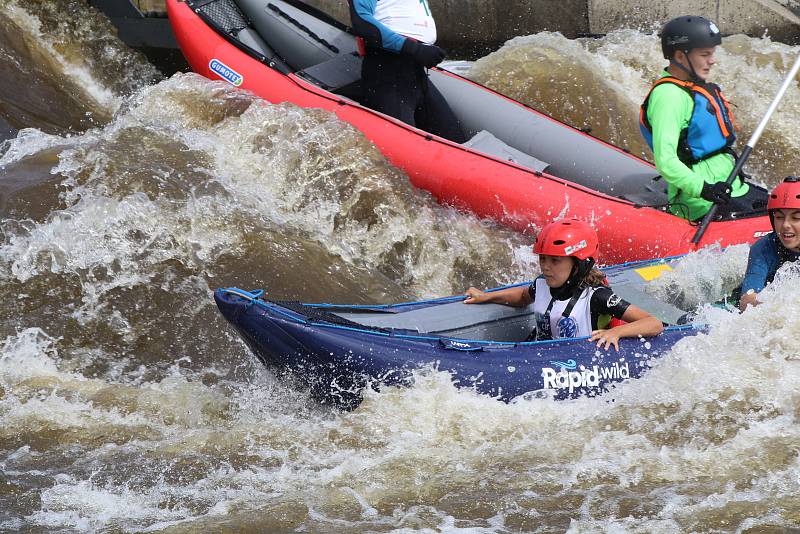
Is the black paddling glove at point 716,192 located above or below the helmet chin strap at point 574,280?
below

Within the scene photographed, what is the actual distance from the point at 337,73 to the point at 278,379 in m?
4.03

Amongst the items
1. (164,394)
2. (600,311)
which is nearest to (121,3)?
(164,394)

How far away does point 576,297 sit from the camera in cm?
500

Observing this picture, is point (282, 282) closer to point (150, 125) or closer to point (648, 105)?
point (150, 125)

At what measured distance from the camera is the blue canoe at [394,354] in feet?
15.0

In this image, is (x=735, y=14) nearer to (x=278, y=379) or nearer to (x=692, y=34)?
(x=692, y=34)

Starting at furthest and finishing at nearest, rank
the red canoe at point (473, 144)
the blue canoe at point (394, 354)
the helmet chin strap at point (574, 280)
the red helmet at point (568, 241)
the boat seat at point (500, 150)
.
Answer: the boat seat at point (500, 150), the red canoe at point (473, 144), the helmet chin strap at point (574, 280), the red helmet at point (568, 241), the blue canoe at point (394, 354)

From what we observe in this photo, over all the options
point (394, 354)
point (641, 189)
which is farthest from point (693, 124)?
point (394, 354)

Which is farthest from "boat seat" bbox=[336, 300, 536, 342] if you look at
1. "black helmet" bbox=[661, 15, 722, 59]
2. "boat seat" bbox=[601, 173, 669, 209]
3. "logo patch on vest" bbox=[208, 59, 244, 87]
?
"logo patch on vest" bbox=[208, 59, 244, 87]

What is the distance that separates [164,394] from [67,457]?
2.20 feet

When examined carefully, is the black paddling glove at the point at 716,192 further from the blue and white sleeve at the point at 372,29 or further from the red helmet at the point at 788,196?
the blue and white sleeve at the point at 372,29

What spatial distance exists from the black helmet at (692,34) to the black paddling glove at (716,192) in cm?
83

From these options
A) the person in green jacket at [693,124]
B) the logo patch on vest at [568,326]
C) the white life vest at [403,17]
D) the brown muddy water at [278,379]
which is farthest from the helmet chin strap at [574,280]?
the white life vest at [403,17]

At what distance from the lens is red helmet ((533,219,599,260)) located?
4.79 metres
